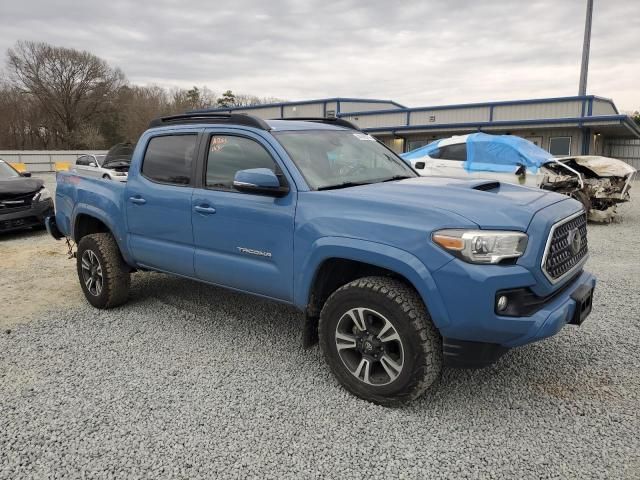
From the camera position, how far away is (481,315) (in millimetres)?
2768

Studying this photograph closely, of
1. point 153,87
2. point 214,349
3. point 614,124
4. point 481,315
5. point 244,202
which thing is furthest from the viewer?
point 153,87

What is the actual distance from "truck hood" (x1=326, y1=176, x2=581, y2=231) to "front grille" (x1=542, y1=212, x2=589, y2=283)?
0.16 m

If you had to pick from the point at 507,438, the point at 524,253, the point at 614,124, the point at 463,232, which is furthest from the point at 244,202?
the point at 614,124

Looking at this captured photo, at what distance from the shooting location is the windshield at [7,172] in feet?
33.0

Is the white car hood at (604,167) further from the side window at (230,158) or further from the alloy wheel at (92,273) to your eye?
the alloy wheel at (92,273)

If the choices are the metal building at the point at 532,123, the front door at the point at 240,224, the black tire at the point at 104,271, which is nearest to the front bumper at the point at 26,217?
the black tire at the point at 104,271

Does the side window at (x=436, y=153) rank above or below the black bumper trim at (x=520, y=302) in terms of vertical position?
above

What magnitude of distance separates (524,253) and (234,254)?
6.90 ft

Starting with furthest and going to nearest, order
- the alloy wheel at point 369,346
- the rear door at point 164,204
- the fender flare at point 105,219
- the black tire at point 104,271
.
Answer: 1. the black tire at point 104,271
2. the fender flare at point 105,219
3. the rear door at point 164,204
4. the alloy wheel at point 369,346

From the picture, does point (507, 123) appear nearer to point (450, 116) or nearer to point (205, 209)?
point (450, 116)

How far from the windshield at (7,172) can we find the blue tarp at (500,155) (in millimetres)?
9755

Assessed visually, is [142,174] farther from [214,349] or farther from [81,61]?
[81,61]

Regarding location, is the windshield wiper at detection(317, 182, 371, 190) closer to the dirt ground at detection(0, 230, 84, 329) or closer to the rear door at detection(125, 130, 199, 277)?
the rear door at detection(125, 130, 199, 277)

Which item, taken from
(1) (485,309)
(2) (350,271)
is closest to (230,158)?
(2) (350,271)
